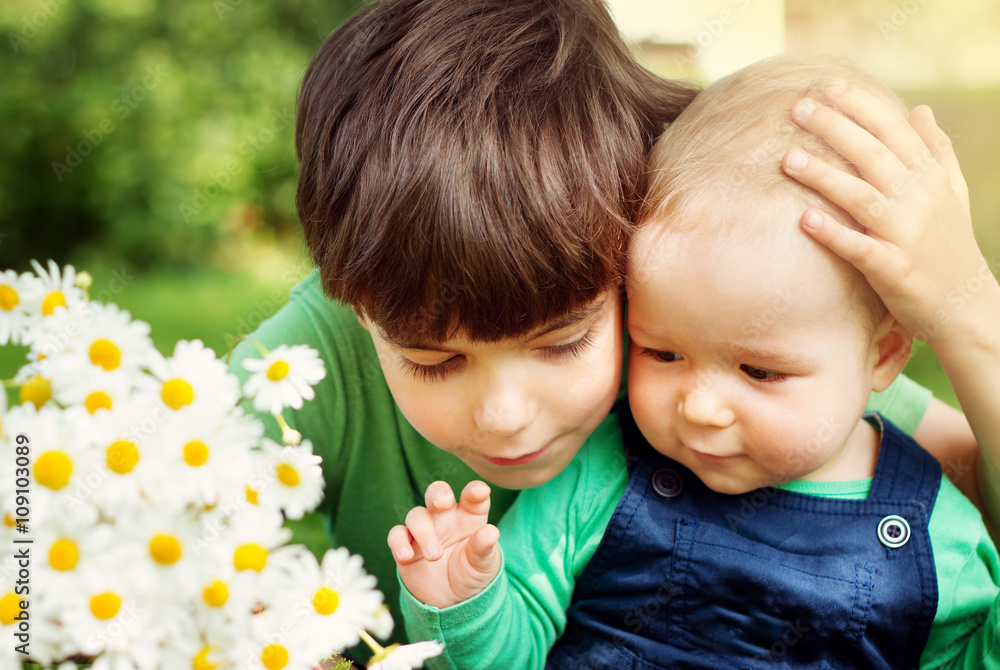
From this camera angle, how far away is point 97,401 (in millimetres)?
573

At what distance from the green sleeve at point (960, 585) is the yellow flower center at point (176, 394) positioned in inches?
42.0

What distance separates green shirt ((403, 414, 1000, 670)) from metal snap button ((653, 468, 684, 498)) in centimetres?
5

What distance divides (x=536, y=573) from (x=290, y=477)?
0.65 metres

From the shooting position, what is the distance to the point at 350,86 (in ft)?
3.69

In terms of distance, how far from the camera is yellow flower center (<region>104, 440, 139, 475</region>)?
1.80ft

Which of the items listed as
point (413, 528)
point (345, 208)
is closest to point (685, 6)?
point (345, 208)

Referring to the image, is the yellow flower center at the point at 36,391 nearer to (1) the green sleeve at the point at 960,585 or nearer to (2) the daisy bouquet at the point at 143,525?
(2) the daisy bouquet at the point at 143,525

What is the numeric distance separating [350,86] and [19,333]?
1.95 feet

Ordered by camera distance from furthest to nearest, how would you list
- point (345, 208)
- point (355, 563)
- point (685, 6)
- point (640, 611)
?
point (685, 6)
point (640, 611)
point (345, 208)
point (355, 563)

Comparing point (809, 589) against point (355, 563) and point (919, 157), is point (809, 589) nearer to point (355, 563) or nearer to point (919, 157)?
point (919, 157)

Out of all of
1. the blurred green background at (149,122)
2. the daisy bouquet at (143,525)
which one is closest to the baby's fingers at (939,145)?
the daisy bouquet at (143,525)

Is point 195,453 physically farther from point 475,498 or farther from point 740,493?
point 740,493

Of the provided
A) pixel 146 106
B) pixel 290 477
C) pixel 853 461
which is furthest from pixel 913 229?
pixel 146 106

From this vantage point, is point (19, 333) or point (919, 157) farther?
point (919, 157)
